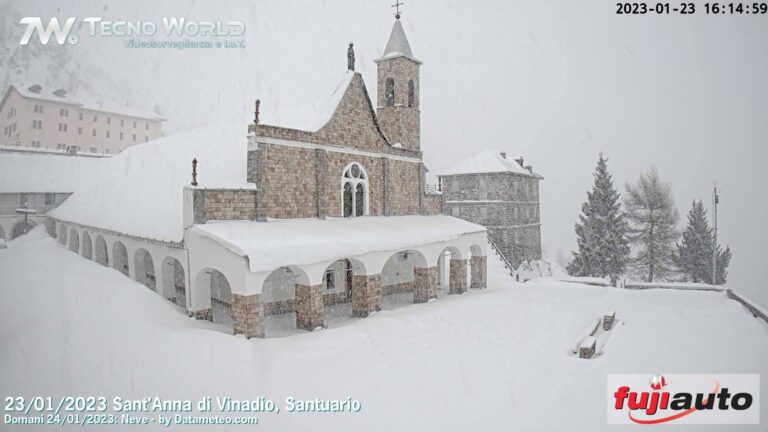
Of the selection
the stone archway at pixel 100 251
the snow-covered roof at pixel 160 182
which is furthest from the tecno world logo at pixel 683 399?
the stone archway at pixel 100 251

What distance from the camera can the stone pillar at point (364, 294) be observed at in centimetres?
1722

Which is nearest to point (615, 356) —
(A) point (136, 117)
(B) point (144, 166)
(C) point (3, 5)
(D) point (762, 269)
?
(B) point (144, 166)

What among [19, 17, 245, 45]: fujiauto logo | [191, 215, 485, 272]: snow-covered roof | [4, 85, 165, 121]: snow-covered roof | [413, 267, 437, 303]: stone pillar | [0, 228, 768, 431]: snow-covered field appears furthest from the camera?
[4, 85, 165, 121]: snow-covered roof

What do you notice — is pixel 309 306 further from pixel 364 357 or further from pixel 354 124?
pixel 354 124

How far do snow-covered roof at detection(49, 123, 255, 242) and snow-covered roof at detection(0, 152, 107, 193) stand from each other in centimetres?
706

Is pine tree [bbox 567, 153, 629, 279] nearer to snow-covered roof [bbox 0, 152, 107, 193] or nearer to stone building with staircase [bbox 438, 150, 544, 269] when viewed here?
stone building with staircase [bbox 438, 150, 544, 269]

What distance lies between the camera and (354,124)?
20.5 m

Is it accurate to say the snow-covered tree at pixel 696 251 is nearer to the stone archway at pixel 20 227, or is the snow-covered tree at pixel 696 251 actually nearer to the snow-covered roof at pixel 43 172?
the snow-covered roof at pixel 43 172

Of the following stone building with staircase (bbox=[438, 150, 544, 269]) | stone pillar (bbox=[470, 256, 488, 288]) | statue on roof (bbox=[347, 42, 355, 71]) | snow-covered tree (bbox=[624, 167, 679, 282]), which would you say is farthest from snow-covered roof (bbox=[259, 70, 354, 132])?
snow-covered tree (bbox=[624, 167, 679, 282])

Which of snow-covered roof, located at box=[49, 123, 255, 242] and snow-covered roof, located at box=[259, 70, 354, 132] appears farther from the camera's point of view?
snow-covered roof, located at box=[259, 70, 354, 132]

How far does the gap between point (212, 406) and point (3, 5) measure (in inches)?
5139

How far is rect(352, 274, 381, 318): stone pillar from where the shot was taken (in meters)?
17.2

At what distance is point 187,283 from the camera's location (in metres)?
15.5

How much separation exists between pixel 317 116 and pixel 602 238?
24841mm
